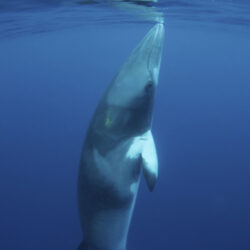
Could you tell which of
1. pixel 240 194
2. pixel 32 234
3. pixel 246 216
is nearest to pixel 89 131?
pixel 32 234

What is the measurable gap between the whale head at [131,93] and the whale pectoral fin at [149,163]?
0.34m

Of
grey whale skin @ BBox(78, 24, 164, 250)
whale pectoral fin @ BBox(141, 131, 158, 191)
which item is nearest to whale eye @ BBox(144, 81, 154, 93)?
grey whale skin @ BBox(78, 24, 164, 250)

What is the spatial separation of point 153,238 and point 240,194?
8.09 meters

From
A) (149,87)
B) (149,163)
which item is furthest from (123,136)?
(149,87)

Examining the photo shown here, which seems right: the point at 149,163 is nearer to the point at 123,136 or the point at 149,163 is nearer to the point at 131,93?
the point at 123,136

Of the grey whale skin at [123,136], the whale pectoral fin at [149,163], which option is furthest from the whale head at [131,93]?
the whale pectoral fin at [149,163]

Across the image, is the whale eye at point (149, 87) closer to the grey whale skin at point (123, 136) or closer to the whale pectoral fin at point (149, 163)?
the grey whale skin at point (123, 136)

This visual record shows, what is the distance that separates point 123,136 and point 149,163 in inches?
27.1

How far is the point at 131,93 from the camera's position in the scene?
5430mm

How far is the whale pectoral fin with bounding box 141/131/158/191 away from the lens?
5.14 m

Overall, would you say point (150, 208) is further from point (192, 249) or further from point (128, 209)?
point (128, 209)

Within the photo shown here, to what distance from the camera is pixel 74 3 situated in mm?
13250

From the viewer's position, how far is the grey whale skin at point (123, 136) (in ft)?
17.8

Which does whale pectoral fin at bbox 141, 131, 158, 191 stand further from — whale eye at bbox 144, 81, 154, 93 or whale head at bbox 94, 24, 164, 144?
whale eye at bbox 144, 81, 154, 93
